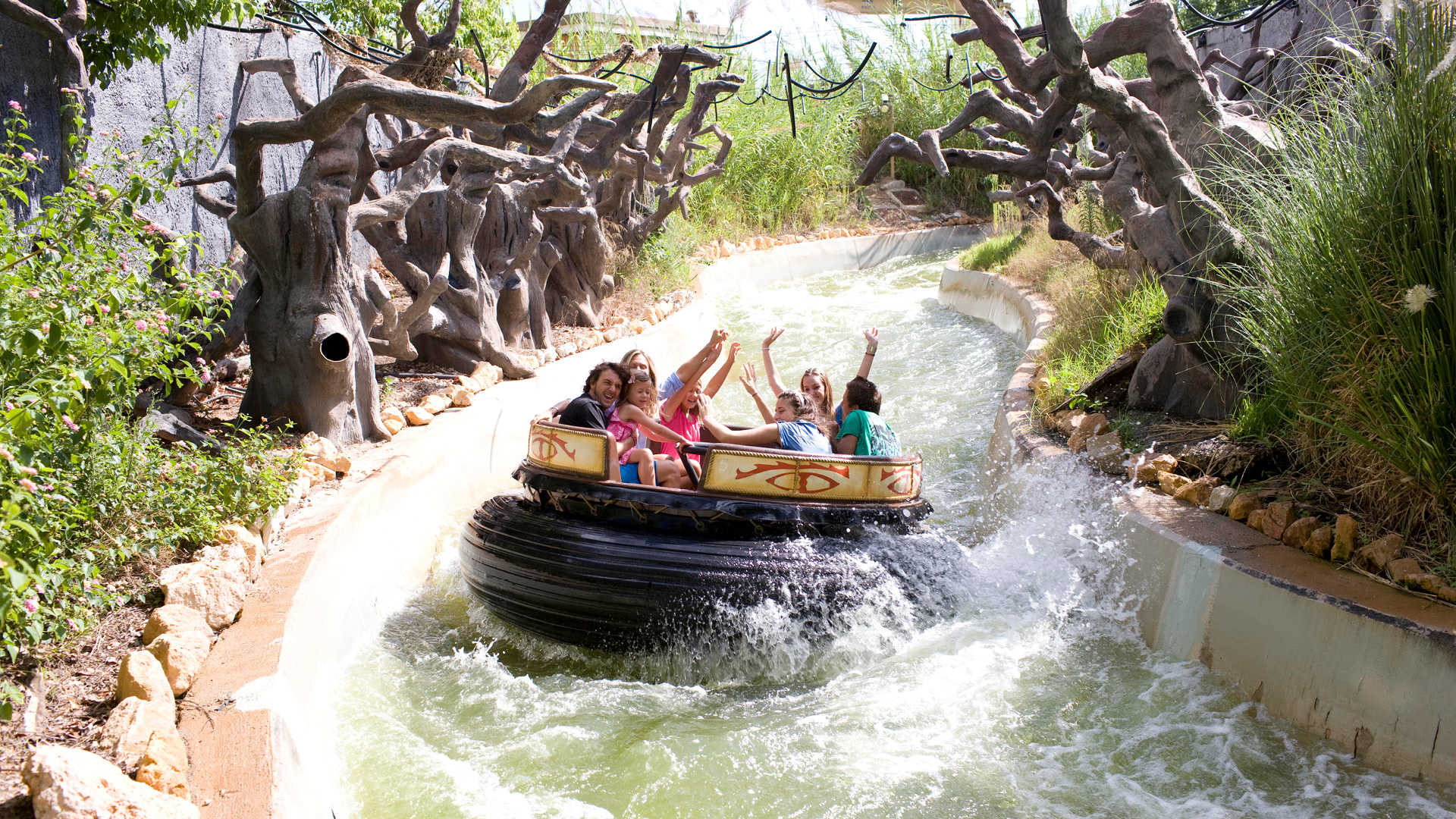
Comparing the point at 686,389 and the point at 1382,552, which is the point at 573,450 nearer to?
the point at 686,389

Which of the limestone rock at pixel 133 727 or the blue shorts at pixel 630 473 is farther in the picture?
the blue shorts at pixel 630 473

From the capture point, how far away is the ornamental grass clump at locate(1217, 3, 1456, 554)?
3.42 meters

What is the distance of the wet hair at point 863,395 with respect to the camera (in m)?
4.85

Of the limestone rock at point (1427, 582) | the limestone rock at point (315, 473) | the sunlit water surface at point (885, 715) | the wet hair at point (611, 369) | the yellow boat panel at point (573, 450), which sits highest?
the wet hair at point (611, 369)

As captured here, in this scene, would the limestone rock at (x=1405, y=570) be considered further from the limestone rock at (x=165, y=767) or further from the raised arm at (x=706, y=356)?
the limestone rock at (x=165, y=767)

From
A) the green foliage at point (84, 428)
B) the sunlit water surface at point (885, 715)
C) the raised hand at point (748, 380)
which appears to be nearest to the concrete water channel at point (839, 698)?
the sunlit water surface at point (885, 715)

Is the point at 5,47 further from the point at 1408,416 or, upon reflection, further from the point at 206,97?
the point at 1408,416

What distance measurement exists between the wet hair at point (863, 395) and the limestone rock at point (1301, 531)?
1719 millimetres

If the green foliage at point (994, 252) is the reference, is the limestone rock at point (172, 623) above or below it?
below

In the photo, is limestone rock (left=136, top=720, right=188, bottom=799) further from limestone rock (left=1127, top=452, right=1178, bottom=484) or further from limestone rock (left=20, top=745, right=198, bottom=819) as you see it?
limestone rock (left=1127, top=452, right=1178, bottom=484)

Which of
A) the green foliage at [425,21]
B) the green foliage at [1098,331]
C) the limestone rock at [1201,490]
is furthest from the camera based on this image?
the green foliage at [425,21]

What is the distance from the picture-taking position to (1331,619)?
10.8 ft

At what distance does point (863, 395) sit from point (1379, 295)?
2011mm

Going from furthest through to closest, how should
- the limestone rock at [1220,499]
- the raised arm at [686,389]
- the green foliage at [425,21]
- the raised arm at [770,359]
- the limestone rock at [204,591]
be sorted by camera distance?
1. the green foliage at [425,21]
2. the raised arm at [770,359]
3. the raised arm at [686,389]
4. the limestone rock at [1220,499]
5. the limestone rock at [204,591]
